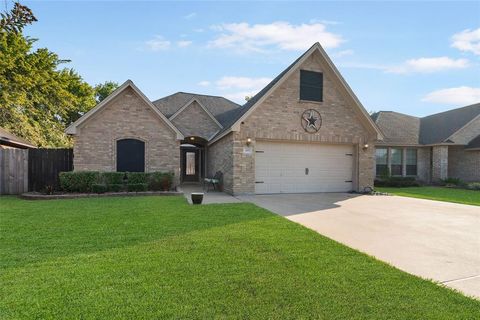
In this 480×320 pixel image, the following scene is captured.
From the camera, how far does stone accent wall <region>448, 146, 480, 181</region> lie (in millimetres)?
19188

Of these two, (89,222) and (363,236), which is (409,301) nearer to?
(363,236)

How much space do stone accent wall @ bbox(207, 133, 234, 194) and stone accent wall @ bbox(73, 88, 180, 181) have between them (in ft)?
7.53

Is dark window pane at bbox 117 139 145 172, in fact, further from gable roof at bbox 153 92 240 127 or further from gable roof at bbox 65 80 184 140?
gable roof at bbox 153 92 240 127

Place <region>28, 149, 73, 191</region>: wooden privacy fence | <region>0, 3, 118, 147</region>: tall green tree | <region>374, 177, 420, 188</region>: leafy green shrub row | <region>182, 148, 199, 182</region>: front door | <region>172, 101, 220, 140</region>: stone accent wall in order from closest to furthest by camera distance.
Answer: <region>28, 149, 73, 191</region>: wooden privacy fence < <region>172, 101, 220, 140</region>: stone accent wall < <region>374, 177, 420, 188</region>: leafy green shrub row < <region>0, 3, 118, 147</region>: tall green tree < <region>182, 148, 199, 182</region>: front door

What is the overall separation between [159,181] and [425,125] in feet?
73.9

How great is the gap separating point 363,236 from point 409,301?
109 inches

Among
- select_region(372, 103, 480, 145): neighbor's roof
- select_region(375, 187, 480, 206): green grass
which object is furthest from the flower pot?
select_region(372, 103, 480, 145): neighbor's roof

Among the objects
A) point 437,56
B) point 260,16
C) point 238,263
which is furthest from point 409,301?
point 437,56

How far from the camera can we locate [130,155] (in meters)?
13.2

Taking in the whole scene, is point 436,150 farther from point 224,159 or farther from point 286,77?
point 224,159

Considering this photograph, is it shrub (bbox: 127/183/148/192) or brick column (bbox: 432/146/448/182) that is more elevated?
brick column (bbox: 432/146/448/182)

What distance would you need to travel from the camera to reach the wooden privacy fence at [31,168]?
1159 cm

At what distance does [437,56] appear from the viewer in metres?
10.8

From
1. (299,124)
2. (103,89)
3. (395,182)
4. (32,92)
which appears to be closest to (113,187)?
(299,124)
